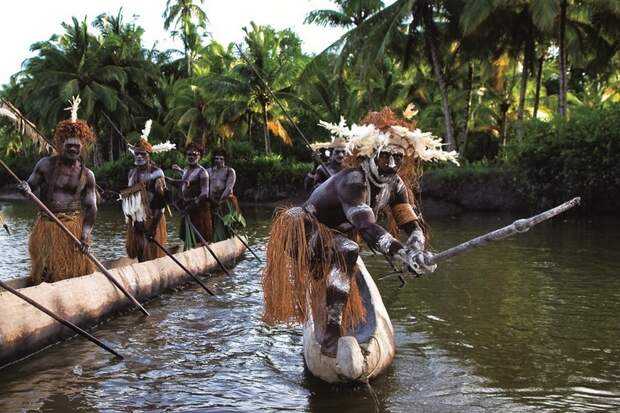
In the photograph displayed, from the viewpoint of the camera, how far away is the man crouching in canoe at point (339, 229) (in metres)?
4.84

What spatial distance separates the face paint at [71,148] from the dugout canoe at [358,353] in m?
3.05

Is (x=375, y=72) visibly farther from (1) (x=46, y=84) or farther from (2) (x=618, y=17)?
(1) (x=46, y=84)

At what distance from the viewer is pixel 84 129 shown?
6.93 meters

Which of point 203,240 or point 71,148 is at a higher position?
point 71,148

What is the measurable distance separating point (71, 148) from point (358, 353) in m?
3.71

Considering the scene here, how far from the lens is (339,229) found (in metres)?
5.15

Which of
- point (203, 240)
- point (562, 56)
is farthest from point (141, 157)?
point (562, 56)

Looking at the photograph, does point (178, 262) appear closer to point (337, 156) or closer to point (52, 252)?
point (52, 252)

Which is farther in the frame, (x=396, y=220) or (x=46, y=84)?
(x=46, y=84)

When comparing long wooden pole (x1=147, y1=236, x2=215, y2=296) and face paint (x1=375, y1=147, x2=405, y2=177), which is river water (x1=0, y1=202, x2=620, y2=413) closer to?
long wooden pole (x1=147, y1=236, x2=215, y2=296)

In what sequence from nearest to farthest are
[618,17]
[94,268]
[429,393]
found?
[429,393] < [94,268] < [618,17]

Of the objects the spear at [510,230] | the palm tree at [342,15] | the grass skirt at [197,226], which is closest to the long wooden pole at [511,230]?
the spear at [510,230]

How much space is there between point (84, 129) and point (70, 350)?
221cm

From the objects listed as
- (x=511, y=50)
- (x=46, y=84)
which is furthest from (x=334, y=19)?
(x=46, y=84)
